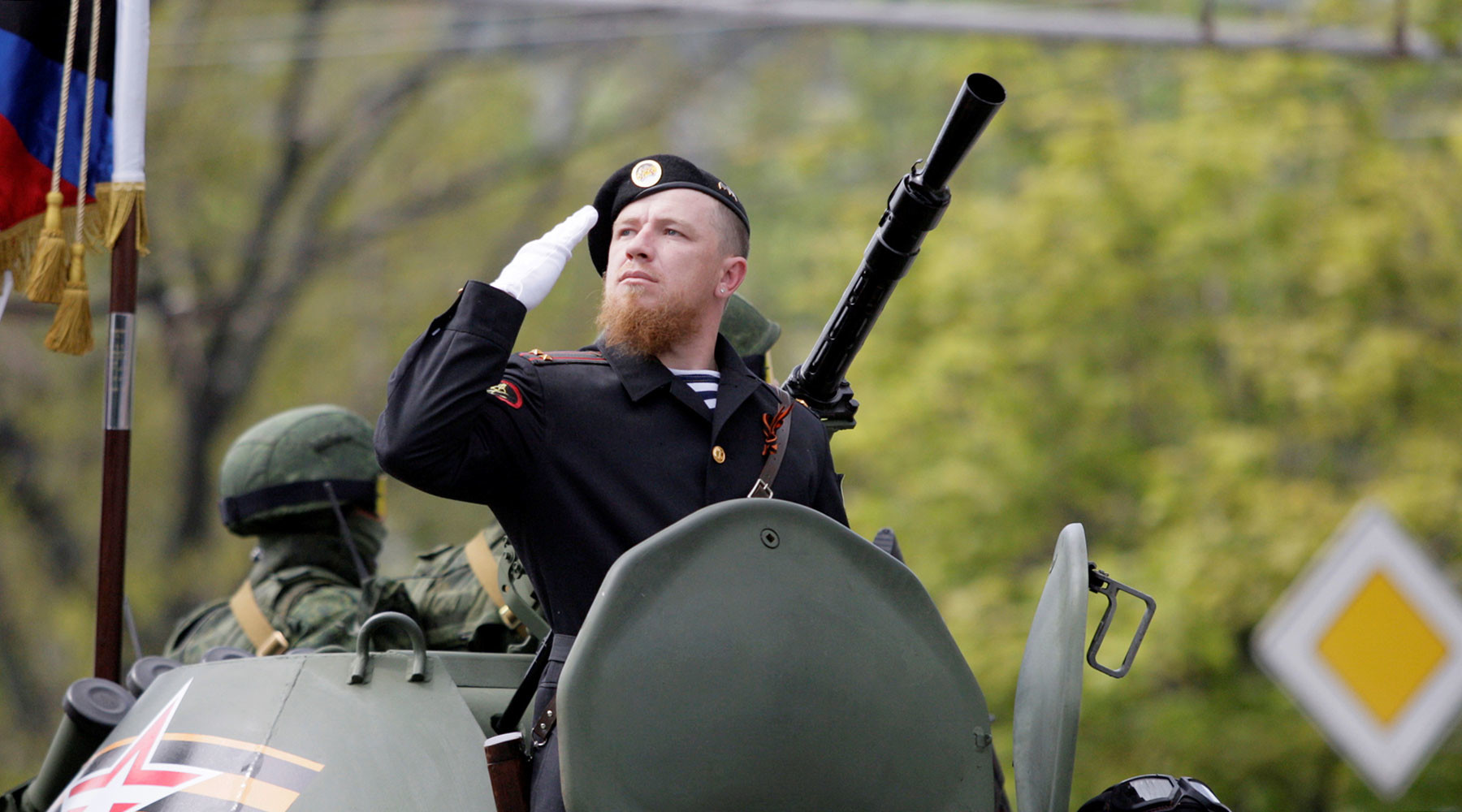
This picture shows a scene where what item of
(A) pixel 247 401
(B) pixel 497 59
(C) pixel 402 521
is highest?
(B) pixel 497 59

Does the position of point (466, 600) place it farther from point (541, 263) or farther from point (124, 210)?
point (541, 263)

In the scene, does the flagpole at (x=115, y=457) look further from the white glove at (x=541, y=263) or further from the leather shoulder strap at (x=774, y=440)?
the leather shoulder strap at (x=774, y=440)

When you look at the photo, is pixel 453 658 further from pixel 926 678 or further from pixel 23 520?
pixel 23 520

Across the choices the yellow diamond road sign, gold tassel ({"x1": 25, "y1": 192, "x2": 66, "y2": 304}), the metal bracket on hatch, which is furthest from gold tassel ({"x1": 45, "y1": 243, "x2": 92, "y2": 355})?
the yellow diamond road sign

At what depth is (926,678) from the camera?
2859mm

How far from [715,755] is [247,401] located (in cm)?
1285

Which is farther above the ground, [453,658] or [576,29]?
[576,29]

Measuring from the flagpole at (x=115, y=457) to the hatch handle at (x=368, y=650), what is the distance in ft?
4.24

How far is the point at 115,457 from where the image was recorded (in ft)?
14.5

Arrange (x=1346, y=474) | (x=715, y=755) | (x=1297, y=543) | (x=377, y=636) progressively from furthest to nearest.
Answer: (x=1346, y=474)
(x=1297, y=543)
(x=377, y=636)
(x=715, y=755)

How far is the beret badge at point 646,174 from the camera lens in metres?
3.40

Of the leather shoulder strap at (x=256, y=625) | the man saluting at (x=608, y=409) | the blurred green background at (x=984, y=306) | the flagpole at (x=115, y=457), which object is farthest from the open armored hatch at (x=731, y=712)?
the blurred green background at (x=984, y=306)

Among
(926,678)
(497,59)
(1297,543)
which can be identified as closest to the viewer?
(926,678)

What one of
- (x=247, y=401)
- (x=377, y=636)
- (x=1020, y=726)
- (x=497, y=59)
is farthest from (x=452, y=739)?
(x=497, y=59)
